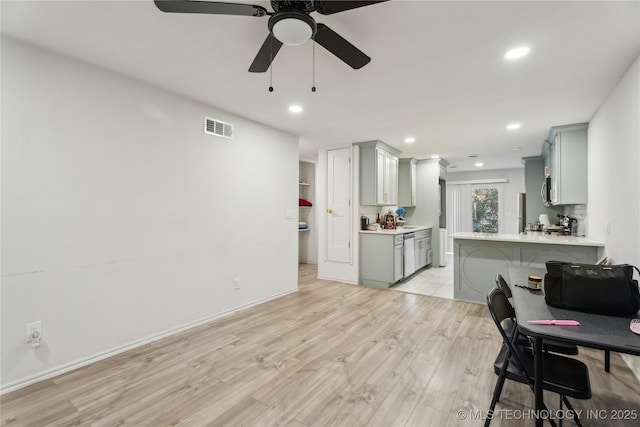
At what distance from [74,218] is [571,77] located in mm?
4364

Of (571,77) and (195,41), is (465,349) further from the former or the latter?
(195,41)

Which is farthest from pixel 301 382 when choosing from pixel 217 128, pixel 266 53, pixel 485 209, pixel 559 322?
pixel 485 209

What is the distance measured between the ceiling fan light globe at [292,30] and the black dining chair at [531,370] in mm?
1787

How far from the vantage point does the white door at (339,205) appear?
5.14 meters

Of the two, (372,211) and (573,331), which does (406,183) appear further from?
(573,331)

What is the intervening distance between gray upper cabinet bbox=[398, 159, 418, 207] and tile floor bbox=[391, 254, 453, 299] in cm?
156

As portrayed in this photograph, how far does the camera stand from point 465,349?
8.87ft

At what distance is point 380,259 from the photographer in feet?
16.0

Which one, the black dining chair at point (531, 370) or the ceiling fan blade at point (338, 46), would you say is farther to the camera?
the ceiling fan blade at point (338, 46)

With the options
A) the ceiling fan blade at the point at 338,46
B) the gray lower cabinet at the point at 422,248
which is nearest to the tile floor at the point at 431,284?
the gray lower cabinet at the point at 422,248

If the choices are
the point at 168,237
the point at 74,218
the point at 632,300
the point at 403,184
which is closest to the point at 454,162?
the point at 403,184

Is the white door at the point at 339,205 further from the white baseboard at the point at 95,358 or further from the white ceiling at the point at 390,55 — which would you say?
the white baseboard at the point at 95,358

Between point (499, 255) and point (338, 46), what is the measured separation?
3.51 meters

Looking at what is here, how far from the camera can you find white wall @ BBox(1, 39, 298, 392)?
6.81 ft
